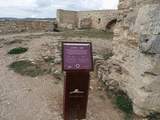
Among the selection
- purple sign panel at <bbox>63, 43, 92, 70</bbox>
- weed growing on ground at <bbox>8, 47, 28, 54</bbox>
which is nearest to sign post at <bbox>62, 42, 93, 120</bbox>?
purple sign panel at <bbox>63, 43, 92, 70</bbox>

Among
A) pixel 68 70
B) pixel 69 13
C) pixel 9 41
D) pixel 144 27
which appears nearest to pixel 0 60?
pixel 9 41

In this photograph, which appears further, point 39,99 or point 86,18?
point 86,18

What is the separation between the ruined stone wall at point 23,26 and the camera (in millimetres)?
18780

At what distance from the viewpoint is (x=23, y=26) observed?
1966 cm

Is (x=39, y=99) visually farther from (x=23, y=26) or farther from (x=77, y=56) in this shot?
(x=23, y=26)

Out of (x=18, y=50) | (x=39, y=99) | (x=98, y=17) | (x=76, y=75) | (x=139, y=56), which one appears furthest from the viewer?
(x=98, y=17)

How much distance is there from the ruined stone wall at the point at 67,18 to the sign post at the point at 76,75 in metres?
17.8

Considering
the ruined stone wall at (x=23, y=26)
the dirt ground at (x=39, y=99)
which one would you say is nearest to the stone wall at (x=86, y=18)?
the ruined stone wall at (x=23, y=26)

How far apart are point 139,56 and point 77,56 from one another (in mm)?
1518

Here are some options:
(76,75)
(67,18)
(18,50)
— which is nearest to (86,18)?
(67,18)

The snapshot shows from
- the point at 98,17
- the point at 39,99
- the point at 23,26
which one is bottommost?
the point at 39,99

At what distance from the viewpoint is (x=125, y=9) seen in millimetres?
7656

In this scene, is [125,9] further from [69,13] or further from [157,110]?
[69,13]

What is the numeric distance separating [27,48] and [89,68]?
5.80m
